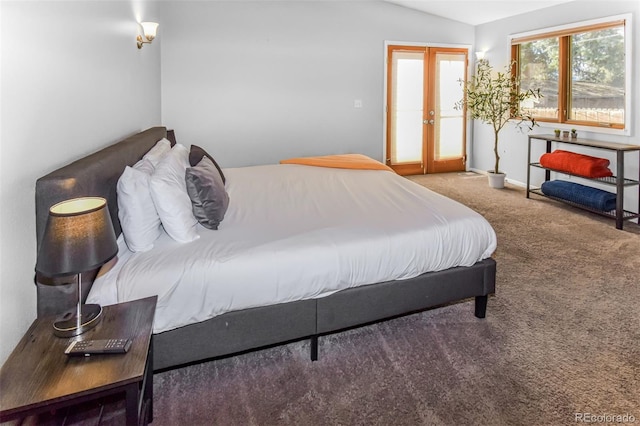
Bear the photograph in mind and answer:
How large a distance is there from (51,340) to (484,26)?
7.19 meters

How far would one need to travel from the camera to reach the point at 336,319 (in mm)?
2221

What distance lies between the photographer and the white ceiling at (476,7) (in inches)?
217

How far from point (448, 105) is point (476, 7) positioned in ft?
5.12

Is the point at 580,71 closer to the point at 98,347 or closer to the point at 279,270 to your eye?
the point at 279,270

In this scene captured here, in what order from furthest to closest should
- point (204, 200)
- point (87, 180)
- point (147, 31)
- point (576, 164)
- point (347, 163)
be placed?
1. point (576, 164)
2. point (347, 163)
3. point (147, 31)
4. point (204, 200)
5. point (87, 180)

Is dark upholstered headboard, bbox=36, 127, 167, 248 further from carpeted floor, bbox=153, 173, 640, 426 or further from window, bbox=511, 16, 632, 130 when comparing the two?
window, bbox=511, 16, 632, 130

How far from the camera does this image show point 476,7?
19.4 feet

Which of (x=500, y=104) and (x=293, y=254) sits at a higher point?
(x=500, y=104)

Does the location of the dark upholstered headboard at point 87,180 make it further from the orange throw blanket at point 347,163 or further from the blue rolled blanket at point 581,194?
the blue rolled blanket at point 581,194

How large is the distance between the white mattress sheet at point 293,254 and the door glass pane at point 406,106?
400cm

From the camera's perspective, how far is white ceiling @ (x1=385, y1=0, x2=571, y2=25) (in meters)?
5.52

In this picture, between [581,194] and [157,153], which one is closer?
[157,153]

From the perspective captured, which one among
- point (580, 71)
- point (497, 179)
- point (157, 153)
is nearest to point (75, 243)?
point (157, 153)

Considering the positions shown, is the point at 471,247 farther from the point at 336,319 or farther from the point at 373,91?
the point at 373,91
